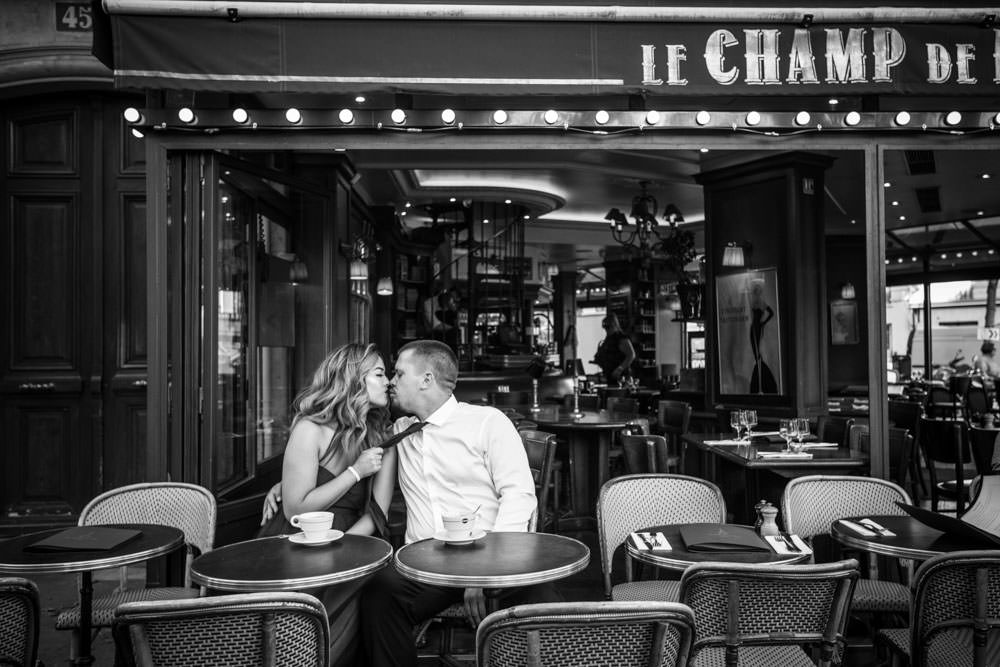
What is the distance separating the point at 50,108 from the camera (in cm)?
599

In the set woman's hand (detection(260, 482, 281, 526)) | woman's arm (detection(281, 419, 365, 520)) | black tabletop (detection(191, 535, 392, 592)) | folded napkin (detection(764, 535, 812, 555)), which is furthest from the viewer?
woman's hand (detection(260, 482, 281, 526))

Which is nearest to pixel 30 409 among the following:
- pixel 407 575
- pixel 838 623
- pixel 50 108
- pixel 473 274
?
pixel 50 108

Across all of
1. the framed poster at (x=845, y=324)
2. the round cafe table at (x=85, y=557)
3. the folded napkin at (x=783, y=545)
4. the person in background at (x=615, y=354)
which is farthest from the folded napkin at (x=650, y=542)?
the framed poster at (x=845, y=324)

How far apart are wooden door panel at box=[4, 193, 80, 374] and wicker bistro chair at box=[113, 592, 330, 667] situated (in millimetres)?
4539

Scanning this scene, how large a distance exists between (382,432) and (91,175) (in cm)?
383

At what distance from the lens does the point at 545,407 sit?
8.21 meters

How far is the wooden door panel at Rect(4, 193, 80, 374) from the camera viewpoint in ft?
19.4

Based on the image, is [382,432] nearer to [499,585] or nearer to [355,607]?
[355,607]

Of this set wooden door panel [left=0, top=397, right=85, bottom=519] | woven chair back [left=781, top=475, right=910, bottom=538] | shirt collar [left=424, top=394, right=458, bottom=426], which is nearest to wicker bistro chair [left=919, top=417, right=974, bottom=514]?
woven chair back [left=781, top=475, right=910, bottom=538]

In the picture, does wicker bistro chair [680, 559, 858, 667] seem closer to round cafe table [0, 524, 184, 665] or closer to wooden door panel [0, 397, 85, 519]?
round cafe table [0, 524, 184, 665]

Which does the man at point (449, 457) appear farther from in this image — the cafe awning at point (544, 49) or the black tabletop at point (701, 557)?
the cafe awning at point (544, 49)

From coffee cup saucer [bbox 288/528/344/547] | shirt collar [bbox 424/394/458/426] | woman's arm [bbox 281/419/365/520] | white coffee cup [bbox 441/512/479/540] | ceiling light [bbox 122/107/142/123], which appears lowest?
coffee cup saucer [bbox 288/528/344/547]

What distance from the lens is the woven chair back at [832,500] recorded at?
3.63 m

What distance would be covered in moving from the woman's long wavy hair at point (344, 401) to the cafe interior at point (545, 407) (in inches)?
22.0
